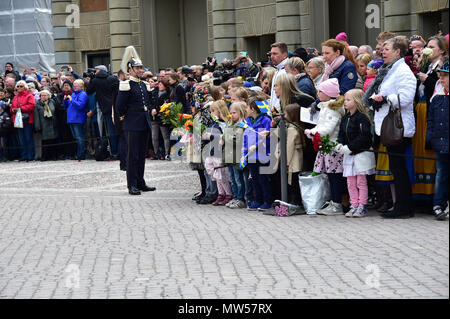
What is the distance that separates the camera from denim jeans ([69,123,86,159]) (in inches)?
891

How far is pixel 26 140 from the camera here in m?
23.4

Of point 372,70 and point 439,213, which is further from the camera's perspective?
point 372,70

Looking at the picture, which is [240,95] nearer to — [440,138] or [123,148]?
[440,138]

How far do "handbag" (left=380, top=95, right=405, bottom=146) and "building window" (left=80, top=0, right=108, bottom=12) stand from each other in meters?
22.7

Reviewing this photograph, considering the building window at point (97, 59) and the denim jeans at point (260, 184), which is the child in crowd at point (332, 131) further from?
the building window at point (97, 59)

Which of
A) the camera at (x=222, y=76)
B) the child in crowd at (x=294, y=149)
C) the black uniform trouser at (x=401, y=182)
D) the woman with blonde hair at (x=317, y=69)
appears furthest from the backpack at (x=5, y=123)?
the black uniform trouser at (x=401, y=182)

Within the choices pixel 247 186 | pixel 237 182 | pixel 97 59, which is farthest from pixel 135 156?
pixel 97 59

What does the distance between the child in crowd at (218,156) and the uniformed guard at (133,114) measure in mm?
2090

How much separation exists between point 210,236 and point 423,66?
11.5 feet

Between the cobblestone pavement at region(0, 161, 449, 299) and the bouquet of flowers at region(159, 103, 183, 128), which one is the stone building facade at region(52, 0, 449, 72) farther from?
the cobblestone pavement at region(0, 161, 449, 299)

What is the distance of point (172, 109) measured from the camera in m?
14.5

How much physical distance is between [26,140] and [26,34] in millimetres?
14605

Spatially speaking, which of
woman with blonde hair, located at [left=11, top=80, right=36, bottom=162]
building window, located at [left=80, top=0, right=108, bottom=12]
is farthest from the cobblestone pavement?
building window, located at [left=80, top=0, right=108, bottom=12]
